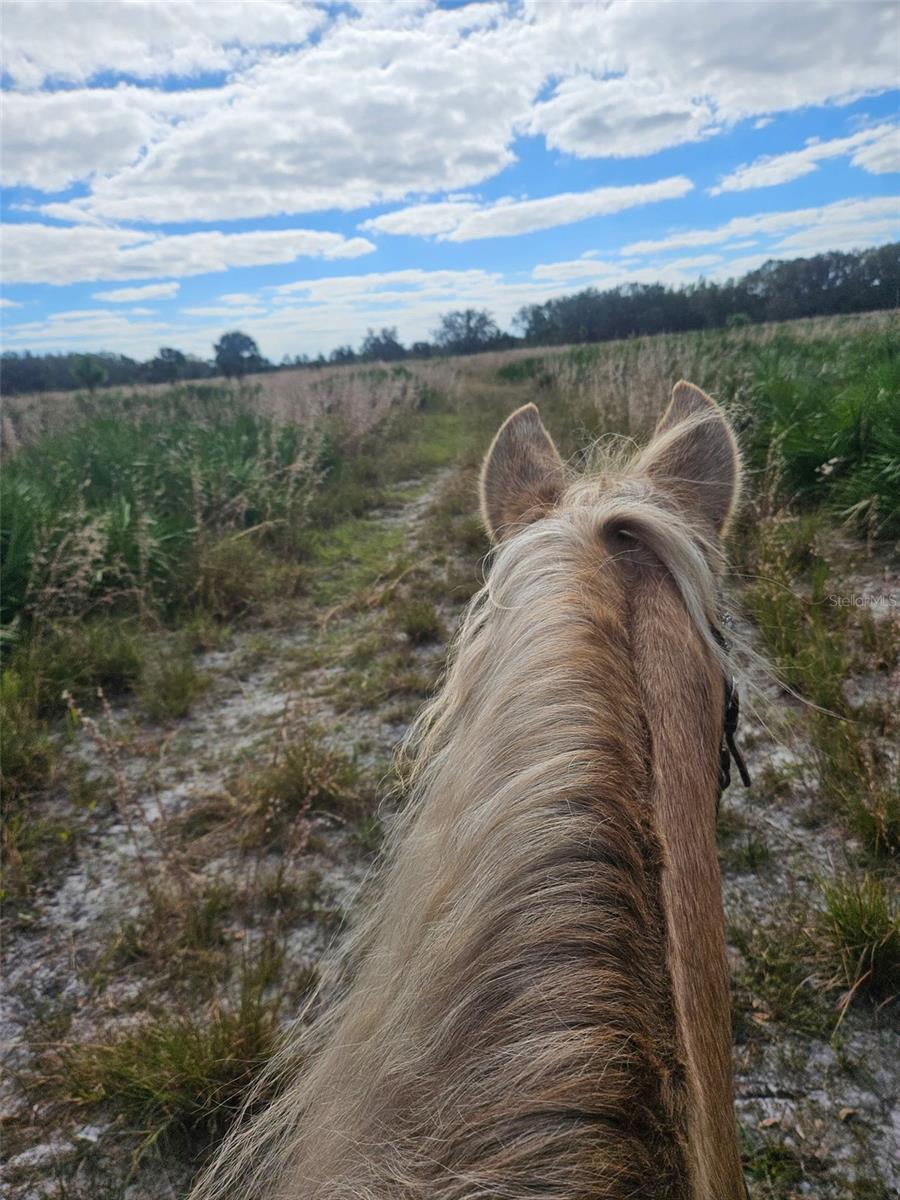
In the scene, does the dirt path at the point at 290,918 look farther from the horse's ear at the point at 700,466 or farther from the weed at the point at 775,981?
the horse's ear at the point at 700,466

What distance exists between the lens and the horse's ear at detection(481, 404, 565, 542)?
151 cm

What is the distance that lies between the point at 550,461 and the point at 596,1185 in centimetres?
133

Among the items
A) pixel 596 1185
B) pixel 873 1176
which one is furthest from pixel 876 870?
pixel 596 1185

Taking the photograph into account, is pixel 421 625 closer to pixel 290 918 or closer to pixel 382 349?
pixel 290 918

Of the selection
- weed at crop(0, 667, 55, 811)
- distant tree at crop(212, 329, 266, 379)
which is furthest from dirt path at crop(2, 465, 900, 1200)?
distant tree at crop(212, 329, 266, 379)

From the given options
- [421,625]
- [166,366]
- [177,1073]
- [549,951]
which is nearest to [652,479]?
[549,951]

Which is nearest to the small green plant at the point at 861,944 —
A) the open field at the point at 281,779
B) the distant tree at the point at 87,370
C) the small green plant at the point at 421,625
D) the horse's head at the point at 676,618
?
the open field at the point at 281,779

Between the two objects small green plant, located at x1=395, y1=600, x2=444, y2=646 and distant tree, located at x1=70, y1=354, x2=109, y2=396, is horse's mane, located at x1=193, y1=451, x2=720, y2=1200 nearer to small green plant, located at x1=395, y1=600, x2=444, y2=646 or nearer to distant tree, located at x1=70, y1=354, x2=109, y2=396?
small green plant, located at x1=395, y1=600, x2=444, y2=646

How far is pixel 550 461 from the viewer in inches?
62.9

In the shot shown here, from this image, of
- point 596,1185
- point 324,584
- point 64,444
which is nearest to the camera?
point 596,1185

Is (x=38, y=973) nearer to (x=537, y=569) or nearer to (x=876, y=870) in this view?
(x=537, y=569)

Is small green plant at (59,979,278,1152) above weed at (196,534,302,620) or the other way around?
the other way around

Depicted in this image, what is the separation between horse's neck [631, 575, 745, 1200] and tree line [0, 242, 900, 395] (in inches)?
241

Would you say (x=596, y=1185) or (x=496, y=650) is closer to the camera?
(x=596, y=1185)
